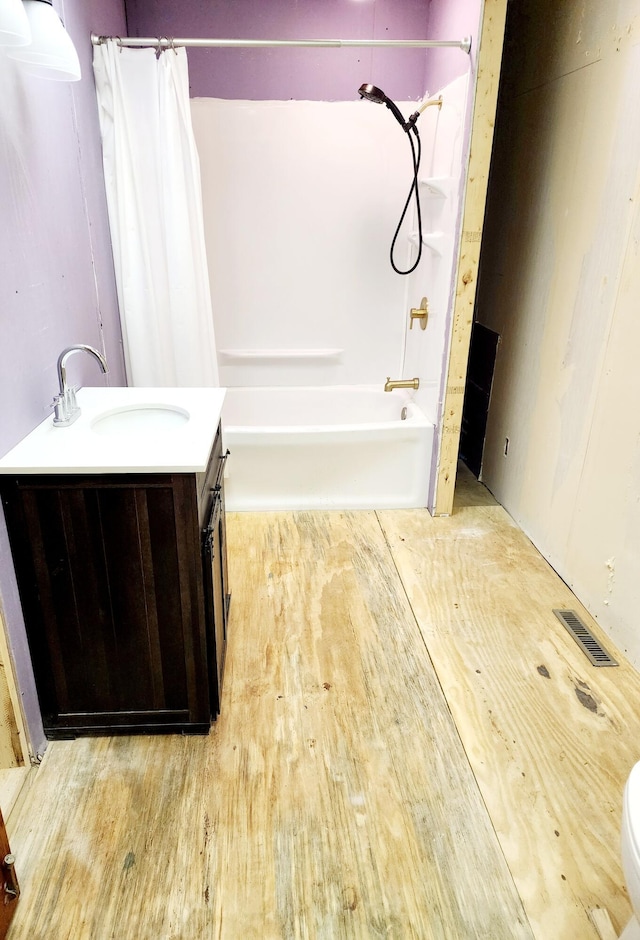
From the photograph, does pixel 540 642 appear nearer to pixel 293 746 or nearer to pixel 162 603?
pixel 293 746

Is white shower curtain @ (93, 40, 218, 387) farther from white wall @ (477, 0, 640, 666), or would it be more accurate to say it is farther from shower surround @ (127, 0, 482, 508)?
white wall @ (477, 0, 640, 666)

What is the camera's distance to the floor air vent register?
1944 mm

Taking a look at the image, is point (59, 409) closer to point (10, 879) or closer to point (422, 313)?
point (10, 879)

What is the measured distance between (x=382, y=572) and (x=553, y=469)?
0.80m

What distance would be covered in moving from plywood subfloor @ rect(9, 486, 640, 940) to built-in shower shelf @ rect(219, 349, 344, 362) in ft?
5.20

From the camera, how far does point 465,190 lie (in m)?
2.31

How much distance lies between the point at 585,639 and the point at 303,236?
2.40 metres

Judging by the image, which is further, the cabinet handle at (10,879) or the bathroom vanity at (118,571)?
the bathroom vanity at (118,571)

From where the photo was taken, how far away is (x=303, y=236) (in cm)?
325

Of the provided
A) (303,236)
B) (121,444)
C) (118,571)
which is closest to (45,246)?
(121,444)

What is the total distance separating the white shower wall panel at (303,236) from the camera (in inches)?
120

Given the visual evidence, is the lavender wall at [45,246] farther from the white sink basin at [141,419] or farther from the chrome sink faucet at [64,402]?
the white sink basin at [141,419]

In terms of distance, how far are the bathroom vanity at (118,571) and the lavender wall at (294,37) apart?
2.14m

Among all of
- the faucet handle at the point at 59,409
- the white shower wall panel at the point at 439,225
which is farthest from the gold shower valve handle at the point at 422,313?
the faucet handle at the point at 59,409
